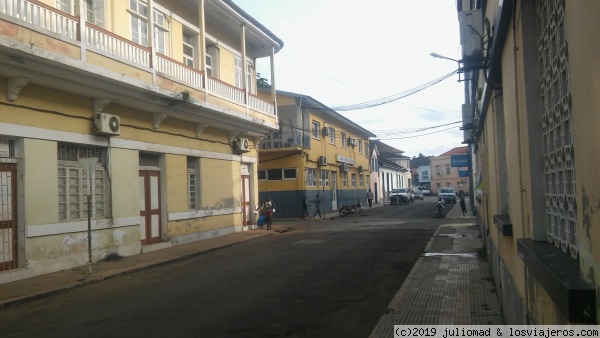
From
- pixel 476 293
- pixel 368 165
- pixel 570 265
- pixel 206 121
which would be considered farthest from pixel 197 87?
pixel 368 165

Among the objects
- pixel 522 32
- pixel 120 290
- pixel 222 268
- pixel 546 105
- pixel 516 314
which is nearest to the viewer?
pixel 546 105

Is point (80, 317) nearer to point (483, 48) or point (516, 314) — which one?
point (516, 314)

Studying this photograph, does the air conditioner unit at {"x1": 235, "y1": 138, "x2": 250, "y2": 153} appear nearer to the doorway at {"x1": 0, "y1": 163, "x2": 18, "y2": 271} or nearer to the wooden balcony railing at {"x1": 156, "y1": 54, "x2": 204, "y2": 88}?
the wooden balcony railing at {"x1": 156, "y1": 54, "x2": 204, "y2": 88}

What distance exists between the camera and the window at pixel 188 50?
17.8 m

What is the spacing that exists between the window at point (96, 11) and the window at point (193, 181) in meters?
6.11

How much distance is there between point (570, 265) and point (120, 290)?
27.8 ft

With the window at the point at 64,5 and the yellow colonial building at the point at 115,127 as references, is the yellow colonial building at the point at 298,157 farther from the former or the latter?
the window at the point at 64,5

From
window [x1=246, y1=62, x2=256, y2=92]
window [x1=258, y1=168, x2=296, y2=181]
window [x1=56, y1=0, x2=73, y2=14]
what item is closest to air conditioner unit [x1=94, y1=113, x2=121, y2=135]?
window [x1=56, y1=0, x2=73, y2=14]

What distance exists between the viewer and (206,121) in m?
17.8

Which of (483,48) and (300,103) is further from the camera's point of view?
(300,103)

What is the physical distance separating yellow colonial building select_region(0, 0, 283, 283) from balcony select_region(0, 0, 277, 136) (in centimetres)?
3

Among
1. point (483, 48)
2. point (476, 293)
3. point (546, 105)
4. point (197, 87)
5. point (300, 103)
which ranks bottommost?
point (476, 293)

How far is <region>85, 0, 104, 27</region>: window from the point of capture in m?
13.3

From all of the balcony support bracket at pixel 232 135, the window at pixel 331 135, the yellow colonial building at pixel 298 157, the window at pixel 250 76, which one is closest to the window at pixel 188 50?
the balcony support bracket at pixel 232 135
